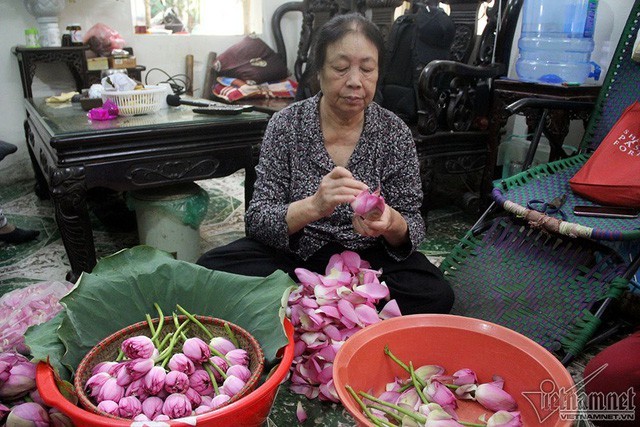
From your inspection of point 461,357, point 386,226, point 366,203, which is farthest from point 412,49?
point 461,357

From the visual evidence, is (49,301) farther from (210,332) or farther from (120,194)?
→ (120,194)

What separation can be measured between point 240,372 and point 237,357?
0.04 m

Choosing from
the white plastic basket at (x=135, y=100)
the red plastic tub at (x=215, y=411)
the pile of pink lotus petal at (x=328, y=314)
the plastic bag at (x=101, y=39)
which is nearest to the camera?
the red plastic tub at (x=215, y=411)

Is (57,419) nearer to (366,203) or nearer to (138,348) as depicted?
(138,348)

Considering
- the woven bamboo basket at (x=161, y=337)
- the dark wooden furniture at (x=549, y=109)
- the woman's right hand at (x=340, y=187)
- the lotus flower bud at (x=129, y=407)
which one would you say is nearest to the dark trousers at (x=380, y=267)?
the woman's right hand at (x=340, y=187)

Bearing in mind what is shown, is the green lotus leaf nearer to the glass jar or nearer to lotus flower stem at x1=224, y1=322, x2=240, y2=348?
lotus flower stem at x1=224, y1=322, x2=240, y2=348

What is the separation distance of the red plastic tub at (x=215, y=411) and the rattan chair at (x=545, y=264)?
0.92 m

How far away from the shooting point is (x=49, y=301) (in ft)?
4.28

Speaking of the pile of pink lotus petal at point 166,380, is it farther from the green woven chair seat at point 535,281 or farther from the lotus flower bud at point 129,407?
the green woven chair seat at point 535,281

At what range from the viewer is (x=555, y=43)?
2699 mm

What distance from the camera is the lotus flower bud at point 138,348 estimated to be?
2.83ft

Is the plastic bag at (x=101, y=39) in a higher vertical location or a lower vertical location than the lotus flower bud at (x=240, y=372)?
higher

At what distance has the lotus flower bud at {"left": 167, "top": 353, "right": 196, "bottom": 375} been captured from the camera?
2.82 feet

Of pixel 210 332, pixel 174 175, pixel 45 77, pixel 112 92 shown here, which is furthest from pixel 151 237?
pixel 45 77
